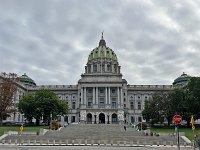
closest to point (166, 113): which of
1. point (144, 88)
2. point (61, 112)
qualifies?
point (61, 112)

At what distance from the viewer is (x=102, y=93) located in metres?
118

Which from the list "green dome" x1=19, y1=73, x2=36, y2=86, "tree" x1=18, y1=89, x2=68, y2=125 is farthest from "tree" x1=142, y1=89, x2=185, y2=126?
"green dome" x1=19, y1=73, x2=36, y2=86

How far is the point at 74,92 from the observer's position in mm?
130250

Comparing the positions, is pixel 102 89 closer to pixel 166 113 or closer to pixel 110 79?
pixel 110 79

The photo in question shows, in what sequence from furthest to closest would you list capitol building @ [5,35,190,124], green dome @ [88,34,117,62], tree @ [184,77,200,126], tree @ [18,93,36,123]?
green dome @ [88,34,117,62] → capitol building @ [5,35,190,124] → tree @ [18,93,36,123] → tree @ [184,77,200,126]

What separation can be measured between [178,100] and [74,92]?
60.2m

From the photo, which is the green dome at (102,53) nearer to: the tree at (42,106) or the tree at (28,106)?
the tree at (42,106)

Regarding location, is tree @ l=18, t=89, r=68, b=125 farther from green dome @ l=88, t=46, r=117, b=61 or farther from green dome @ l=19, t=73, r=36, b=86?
green dome @ l=19, t=73, r=36, b=86

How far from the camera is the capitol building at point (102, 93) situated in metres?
114

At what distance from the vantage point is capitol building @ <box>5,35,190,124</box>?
113750 millimetres

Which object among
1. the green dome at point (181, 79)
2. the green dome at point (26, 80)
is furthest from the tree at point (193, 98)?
the green dome at point (26, 80)

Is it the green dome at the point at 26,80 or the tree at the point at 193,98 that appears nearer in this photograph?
the tree at the point at 193,98

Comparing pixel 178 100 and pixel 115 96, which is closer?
pixel 178 100

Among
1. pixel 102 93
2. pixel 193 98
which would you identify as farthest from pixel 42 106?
pixel 102 93
